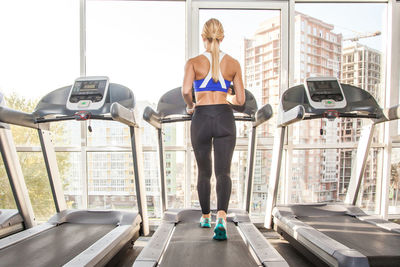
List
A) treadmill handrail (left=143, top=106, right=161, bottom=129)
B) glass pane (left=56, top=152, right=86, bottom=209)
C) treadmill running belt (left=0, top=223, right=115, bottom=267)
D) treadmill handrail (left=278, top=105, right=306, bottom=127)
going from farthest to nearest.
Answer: glass pane (left=56, top=152, right=86, bottom=209)
treadmill handrail (left=143, top=106, right=161, bottom=129)
treadmill handrail (left=278, top=105, right=306, bottom=127)
treadmill running belt (left=0, top=223, right=115, bottom=267)

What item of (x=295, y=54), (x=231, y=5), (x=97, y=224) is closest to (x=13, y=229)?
(x=97, y=224)

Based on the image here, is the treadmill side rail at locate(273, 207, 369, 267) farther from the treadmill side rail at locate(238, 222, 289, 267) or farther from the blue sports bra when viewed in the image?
the blue sports bra

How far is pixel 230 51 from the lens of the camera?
3.80 metres

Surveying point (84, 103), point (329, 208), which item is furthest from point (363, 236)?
point (84, 103)

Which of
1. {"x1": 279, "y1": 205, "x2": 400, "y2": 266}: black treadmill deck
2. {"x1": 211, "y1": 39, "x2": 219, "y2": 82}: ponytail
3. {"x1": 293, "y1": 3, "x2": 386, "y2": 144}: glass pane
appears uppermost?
{"x1": 293, "y1": 3, "x2": 386, "y2": 144}: glass pane

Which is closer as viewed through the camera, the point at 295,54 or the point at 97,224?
the point at 97,224

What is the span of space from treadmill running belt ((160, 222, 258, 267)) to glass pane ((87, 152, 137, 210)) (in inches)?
58.8

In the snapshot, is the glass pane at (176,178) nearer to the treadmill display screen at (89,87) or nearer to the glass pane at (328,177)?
A: the treadmill display screen at (89,87)

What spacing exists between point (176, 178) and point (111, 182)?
2.78 feet

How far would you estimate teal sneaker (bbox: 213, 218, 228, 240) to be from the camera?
2136 mm

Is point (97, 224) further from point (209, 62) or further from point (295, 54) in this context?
point (295, 54)

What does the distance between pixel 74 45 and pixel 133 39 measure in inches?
29.2

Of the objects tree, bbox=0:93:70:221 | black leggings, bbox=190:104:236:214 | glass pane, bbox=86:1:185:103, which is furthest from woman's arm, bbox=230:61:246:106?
tree, bbox=0:93:70:221

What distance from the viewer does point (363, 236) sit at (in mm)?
2369
